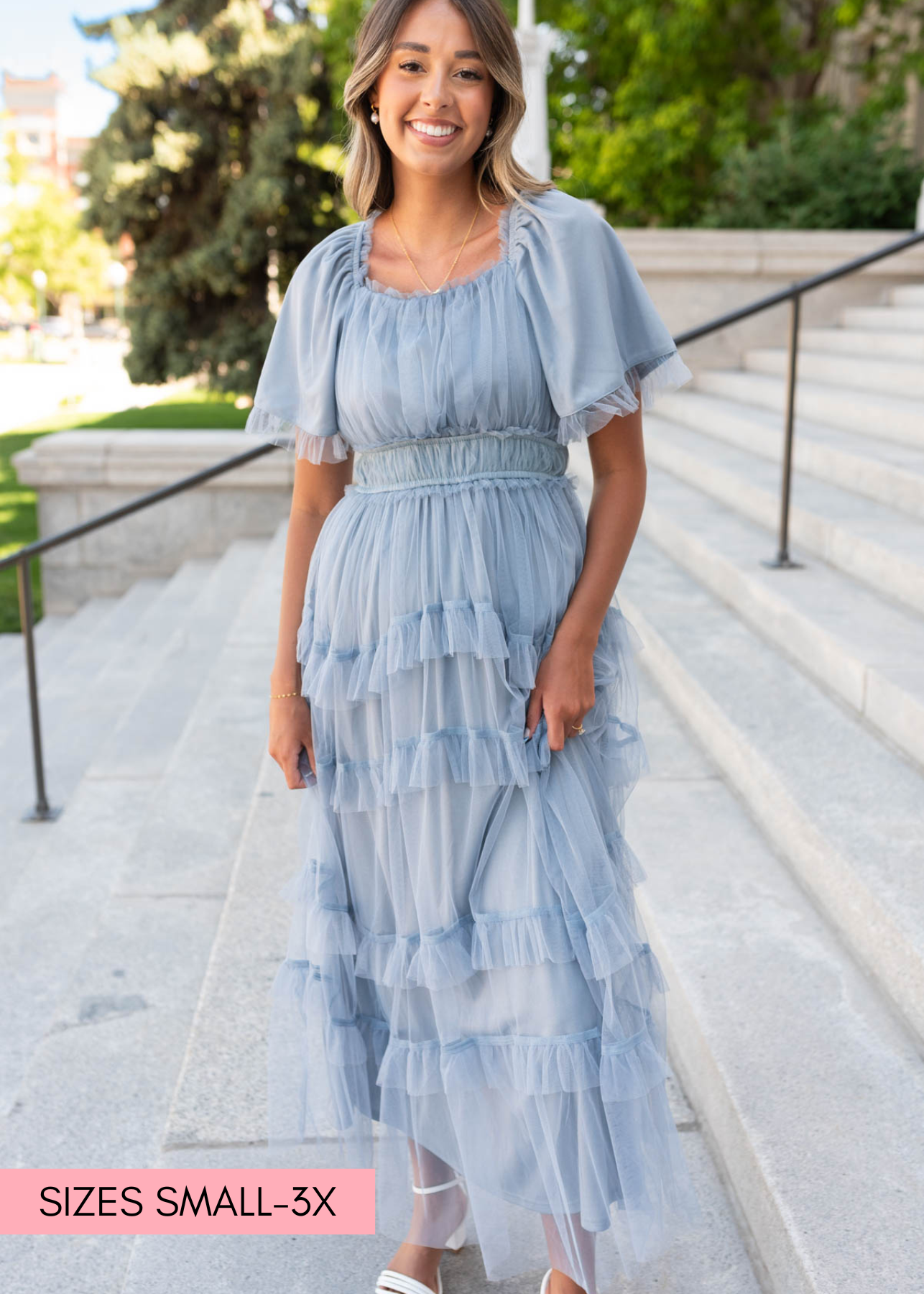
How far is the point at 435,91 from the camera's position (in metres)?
1.60

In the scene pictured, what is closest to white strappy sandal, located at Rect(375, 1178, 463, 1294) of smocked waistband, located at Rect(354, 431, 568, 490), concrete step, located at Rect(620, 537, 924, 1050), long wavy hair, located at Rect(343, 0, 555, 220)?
concrete step, located at Rect(620, 537, 924, 1050)

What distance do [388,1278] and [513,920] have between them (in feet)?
2.40

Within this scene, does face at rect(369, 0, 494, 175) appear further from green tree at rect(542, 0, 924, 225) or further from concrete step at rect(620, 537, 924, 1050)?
green tree at rect(542, 0, 924, 225)

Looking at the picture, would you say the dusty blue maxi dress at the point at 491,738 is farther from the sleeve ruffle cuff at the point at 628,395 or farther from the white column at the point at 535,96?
the white column at the point at 535,96

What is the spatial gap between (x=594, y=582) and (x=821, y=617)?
84.5 inches

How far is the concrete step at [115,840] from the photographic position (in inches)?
130

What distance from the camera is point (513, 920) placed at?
5.33ft

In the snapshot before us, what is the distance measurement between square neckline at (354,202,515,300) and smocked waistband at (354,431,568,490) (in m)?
0.21

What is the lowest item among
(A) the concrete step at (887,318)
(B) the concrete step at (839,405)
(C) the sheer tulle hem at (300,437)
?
(B) the concrete step at (839,405)

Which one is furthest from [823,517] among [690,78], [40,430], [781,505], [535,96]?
[40,430]

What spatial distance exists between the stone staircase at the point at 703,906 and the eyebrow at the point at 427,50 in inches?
66.9

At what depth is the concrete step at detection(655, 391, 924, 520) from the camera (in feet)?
A: 14.4

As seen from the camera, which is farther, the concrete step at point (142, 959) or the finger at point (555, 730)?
the concrete step at point (142, 959)

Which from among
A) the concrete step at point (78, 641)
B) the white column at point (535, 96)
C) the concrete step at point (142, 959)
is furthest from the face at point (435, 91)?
the white column at point (535, 96)
